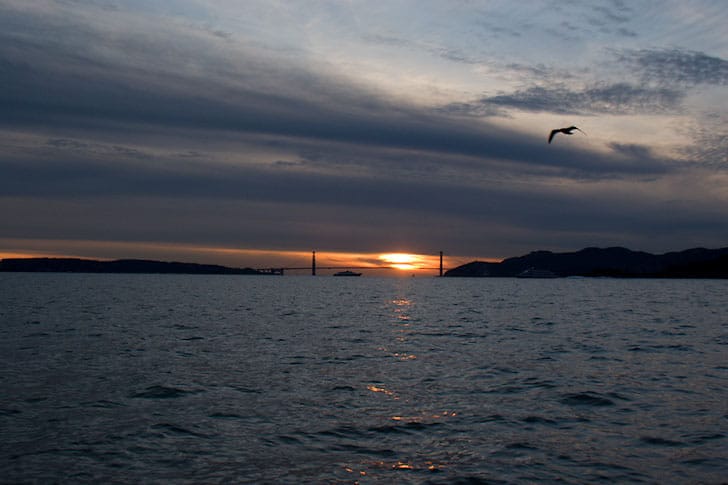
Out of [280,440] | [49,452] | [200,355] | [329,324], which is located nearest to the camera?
[49,452]

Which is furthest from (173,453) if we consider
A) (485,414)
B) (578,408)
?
(578,408)

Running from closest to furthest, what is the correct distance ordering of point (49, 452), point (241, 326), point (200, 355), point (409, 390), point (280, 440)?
point (49, 452)
point (280, 440)
point (409, 390)
point (200, 355)
point (241, 326)

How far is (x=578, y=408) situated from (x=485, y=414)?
10.6ft

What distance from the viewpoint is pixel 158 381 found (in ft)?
76.6

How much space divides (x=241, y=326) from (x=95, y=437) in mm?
31586

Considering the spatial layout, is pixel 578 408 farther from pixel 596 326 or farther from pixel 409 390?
pixel 596 326

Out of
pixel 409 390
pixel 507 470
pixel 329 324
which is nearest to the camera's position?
pixel 507 470

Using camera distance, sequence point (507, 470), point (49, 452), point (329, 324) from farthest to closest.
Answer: point (329, 324), point (49, 452), point (507, 470)

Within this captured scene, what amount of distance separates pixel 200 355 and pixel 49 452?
15.8 m

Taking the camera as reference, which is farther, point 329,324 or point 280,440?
point 329,324

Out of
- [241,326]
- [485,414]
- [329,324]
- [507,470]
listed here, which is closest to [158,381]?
[485,414]

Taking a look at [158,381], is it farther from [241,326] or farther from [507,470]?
[241,326]

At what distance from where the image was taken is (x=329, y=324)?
50.7 metres

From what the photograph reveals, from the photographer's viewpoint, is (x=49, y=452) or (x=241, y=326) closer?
(x=49, y=452)
